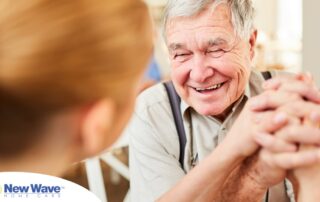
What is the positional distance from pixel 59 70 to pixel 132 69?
0.10 meters

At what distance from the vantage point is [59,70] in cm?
50

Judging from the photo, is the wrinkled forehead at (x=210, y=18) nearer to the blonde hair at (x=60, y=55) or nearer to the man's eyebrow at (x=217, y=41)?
the man's eyebrow at (x=217, y=41)

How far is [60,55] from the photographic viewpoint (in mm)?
497

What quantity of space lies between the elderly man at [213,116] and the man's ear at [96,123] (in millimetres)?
209

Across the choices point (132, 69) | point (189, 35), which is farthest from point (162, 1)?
point (132, 69)

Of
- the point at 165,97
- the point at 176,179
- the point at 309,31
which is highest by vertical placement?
the point at 309,31

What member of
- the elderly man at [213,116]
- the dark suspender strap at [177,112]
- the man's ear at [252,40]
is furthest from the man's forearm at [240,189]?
the man's ear at [252,40]

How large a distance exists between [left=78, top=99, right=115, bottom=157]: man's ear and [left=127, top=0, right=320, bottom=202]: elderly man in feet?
0.69

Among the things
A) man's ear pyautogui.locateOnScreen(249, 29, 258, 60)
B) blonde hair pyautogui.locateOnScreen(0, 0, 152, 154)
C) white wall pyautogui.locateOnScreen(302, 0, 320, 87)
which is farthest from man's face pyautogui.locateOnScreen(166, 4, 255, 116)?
blonde hair pyautogui.locateOnScreen(0, 0, 152, 154)

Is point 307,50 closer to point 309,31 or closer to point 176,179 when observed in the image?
point 309,31

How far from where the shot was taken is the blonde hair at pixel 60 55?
478 millimetres

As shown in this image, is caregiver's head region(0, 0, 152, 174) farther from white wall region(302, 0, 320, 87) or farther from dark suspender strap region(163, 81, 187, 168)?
white wall region(302, 0, 320, 87)

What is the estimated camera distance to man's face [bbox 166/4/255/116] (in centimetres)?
80

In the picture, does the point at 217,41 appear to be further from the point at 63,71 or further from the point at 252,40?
the point at 63,71
